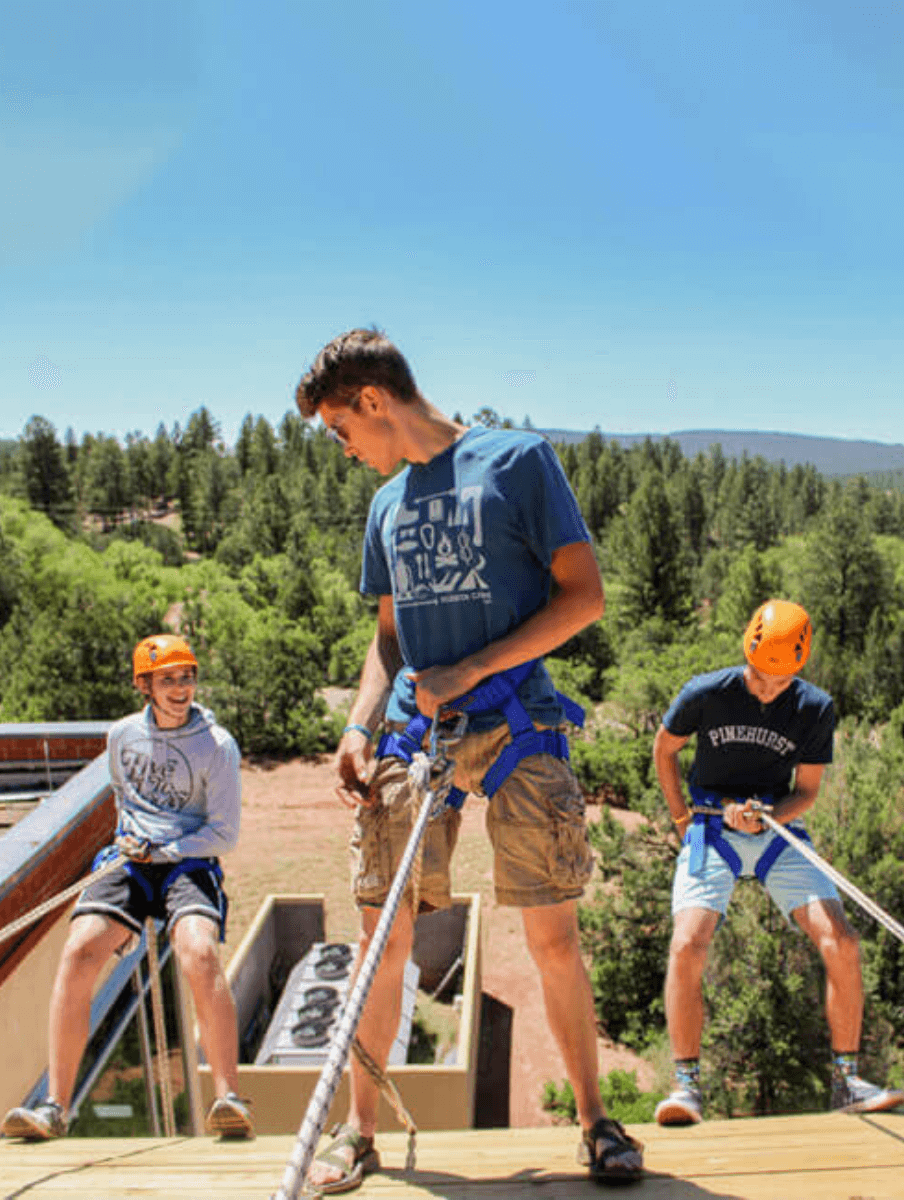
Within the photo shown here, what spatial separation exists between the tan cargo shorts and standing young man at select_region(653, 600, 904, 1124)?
1.16 meters

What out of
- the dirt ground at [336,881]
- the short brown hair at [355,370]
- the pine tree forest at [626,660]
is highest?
the short brown hair at [355,370]

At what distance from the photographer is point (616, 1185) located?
222 cm

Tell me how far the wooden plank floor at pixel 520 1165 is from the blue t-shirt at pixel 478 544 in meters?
1.12

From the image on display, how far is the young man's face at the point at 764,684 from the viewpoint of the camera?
12.2 feet

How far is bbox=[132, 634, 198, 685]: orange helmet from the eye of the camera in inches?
158

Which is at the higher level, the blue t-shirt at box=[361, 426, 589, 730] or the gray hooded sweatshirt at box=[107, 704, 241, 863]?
the blue t-shirt at box=[361, 426, 589, 730]

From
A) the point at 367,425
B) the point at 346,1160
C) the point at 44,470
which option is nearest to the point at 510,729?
the point at 367,425

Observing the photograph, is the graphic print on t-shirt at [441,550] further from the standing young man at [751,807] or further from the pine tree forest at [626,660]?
the standing young man at [751,807]

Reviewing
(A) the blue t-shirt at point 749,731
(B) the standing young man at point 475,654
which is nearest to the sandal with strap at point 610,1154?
(B) the standing young man at point 475,654

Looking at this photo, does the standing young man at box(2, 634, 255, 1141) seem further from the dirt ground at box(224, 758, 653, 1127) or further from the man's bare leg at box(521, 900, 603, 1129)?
the dirt ground at box(224, 758, 653, 1127)

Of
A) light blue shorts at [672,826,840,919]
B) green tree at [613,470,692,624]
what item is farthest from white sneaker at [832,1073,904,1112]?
green tree at [613,470,692,624]

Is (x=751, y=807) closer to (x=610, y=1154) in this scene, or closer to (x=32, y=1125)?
(x=610, y=1154)

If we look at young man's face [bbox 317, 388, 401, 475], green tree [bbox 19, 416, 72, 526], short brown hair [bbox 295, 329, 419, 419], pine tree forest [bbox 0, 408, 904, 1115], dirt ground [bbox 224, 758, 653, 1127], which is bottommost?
dirt ground [bbox 224, 758, 653, 1127]

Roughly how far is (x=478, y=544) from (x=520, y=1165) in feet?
5.21
